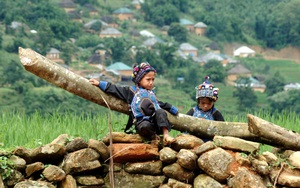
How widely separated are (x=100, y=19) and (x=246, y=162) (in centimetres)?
11410

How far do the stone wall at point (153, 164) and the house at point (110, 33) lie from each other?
104793 millimetres

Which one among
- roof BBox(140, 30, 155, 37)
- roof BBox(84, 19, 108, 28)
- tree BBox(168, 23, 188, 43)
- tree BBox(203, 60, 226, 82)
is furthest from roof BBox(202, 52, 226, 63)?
roof BBox(84, 19, 108, 28)

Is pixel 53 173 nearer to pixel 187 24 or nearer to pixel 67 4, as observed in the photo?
pixel 67 4

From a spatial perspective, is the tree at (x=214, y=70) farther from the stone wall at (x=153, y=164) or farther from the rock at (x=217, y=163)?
the rock at (x=217, y=163)

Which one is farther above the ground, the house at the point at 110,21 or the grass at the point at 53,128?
the house at the point at 110,21

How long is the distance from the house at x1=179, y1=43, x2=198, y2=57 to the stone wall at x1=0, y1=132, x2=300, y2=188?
102244 millimetres

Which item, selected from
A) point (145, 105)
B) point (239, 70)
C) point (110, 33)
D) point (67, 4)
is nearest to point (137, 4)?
point (67, 4)

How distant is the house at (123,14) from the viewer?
122438mm

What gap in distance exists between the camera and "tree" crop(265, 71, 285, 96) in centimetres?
9538

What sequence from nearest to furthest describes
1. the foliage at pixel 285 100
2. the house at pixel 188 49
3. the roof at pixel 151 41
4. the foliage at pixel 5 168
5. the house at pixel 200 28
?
the foliage at pixel 5 168 < the foliage at pixel 285 100 < the roof at pixel 151 41 < the house at pixel 188 49 < the house at pixel 200 28

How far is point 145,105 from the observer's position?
25.0 ft

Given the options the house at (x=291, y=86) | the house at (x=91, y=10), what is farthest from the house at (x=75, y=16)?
the house at (x=291, y=86)

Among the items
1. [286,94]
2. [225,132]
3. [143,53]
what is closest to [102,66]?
[143,53]

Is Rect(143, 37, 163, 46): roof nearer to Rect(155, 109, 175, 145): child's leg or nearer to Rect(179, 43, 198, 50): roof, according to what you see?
Rect(179, 43, 198, 50): roof
